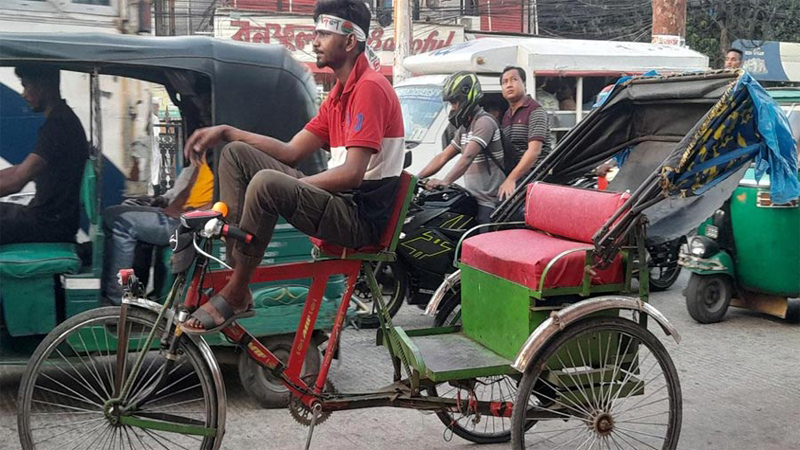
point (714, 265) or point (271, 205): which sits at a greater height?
point (271, 205)

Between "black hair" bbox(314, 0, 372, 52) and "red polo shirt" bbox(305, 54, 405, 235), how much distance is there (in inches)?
6.1

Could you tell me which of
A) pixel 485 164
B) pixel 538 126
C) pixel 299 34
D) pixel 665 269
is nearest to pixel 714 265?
pixel 665 269

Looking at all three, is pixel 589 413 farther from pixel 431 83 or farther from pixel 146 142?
pixel 431 83

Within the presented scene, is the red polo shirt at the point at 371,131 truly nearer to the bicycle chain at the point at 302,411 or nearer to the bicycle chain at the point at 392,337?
the bicycle chain at the point at 392,337

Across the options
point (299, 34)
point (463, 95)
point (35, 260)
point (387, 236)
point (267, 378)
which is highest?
point (299, 34)

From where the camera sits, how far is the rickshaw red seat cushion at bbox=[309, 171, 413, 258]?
373 cm

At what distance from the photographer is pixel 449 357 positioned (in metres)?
4.02

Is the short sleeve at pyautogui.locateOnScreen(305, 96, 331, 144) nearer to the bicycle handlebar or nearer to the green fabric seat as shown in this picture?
the bicycle handlebar

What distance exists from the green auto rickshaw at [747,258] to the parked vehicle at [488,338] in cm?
302

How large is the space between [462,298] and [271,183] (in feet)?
4.72

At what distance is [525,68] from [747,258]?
494 cm

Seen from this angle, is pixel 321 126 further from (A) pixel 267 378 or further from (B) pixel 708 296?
(B) pixel 708 296

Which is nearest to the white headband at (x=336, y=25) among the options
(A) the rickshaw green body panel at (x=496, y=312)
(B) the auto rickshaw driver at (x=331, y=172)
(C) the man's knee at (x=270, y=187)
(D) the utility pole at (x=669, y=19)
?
(B) the auto rickshaw driver at (x=331, y=172)

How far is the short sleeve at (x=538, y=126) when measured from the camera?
277 inches
